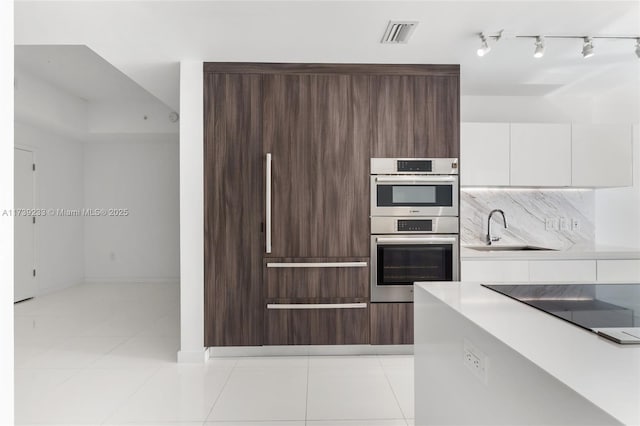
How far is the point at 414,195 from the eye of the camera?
10.4 feet

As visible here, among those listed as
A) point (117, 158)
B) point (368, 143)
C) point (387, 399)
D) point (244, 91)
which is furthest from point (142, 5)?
point (117, 158)

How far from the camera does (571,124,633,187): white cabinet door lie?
355cm

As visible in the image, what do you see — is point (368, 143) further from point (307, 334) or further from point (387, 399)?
point (387, 399)

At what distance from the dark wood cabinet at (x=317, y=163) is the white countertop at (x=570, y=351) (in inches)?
70.3

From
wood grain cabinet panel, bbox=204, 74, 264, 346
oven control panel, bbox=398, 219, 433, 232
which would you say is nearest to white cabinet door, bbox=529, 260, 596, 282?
oven control panel, bbox=398, 219, 433, 232

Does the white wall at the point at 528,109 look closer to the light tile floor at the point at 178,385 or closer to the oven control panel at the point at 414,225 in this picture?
the oven control panel at the point at 414,225

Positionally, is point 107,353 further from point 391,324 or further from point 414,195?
point 414,195

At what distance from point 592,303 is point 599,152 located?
9.60 ft

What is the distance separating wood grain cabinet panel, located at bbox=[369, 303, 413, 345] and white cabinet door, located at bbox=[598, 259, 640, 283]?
170 cm

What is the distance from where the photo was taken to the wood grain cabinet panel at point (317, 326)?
10.3ft

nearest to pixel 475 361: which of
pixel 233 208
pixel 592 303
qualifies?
pixel 592 303

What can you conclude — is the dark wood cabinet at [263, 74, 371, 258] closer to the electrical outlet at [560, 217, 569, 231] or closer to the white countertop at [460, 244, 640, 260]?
the white countertop at [460, 244, 640, 260]

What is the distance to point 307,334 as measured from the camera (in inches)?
124

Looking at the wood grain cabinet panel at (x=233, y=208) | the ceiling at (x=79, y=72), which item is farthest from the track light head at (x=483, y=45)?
the ceiling at (x=79, y=72)
